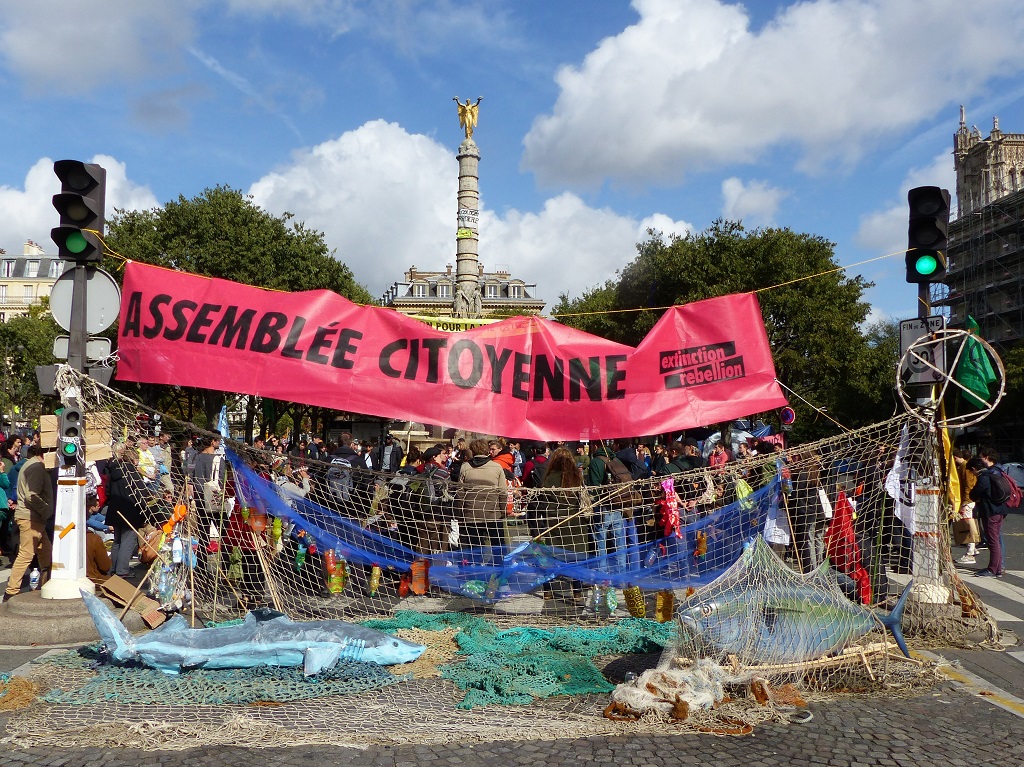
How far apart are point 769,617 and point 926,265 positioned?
4139 millimetres

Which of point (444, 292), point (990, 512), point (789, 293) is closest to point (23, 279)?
point (444, 292)

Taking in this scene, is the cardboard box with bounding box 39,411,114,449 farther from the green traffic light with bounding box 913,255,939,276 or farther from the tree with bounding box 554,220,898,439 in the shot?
the tree with bounding box 554,220,898,439

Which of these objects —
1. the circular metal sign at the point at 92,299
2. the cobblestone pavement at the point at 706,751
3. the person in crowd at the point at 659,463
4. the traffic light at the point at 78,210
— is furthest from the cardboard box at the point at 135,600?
the person in crowd at the point at 659,463

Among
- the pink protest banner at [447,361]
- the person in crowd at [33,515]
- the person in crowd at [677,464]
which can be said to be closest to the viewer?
the pink protest banner at [447,361]

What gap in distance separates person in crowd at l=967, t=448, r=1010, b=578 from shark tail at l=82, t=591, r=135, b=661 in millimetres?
10157

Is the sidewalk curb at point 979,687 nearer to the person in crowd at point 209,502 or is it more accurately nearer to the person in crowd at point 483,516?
the person in crowd at point 483,516

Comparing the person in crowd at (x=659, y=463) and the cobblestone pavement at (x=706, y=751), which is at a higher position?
the person in crowd at (x=659, y=463)

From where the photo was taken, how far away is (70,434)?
7281mm

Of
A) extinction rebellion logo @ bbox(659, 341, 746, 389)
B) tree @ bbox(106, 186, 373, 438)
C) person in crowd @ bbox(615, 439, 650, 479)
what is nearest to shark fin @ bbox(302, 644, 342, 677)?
extinction rebellion logo @ bbox(659, 341, 746, 389)

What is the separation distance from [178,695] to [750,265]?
1233 inches

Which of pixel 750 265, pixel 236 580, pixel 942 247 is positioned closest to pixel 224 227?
pixel 750 265

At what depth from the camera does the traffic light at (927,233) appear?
311 inches

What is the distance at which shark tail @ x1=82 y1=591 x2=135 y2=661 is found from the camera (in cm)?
568

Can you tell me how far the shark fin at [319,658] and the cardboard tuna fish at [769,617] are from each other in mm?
2392
